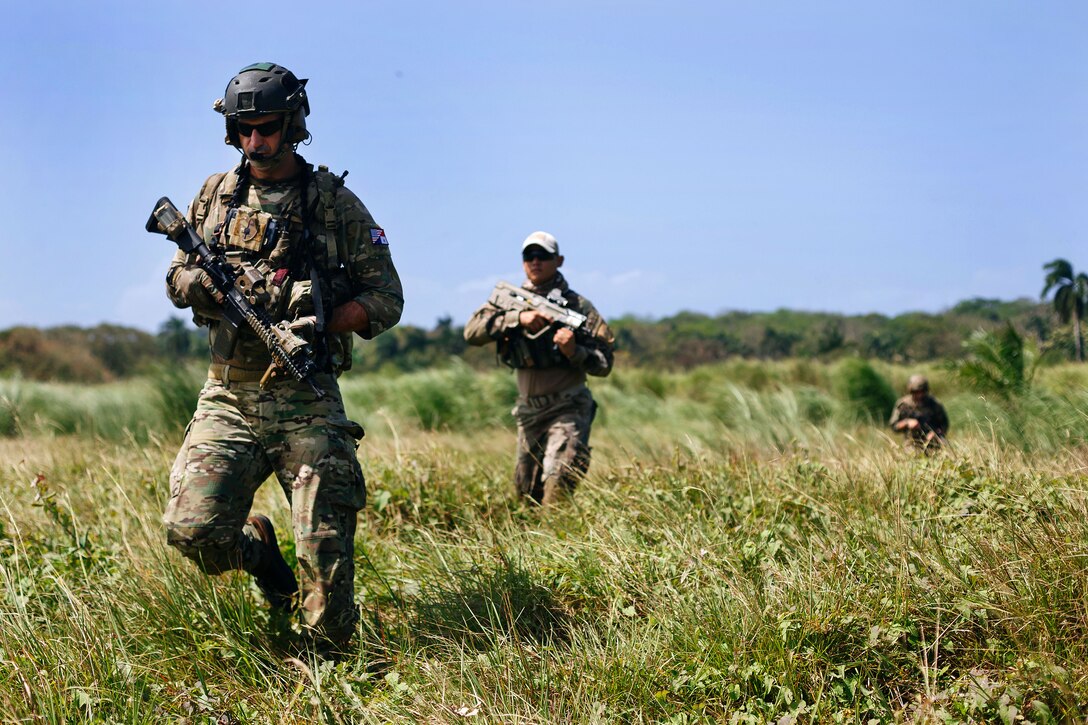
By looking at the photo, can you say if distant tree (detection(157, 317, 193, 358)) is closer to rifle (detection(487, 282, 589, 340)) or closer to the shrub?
the shrub

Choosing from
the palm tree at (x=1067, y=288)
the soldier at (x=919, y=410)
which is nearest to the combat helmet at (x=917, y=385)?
the soldier at (x=919, y=410)

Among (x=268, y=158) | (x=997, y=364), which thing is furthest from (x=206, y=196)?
(x=997, y=364)

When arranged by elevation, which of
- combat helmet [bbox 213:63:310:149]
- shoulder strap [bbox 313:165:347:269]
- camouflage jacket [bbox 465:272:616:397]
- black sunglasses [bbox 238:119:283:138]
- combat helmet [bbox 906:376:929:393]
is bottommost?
combat helmet [bbox 906:376:929:393]

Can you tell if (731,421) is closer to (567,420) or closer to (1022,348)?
(1022,348)

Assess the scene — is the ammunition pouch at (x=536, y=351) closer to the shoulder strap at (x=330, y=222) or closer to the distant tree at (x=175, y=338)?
the shoulder strap at (x=330, y=222)

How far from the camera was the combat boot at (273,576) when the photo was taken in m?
4.04

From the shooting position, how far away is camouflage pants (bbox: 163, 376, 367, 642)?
366 centimetres

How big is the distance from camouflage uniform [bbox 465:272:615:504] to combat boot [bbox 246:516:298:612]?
1.99m

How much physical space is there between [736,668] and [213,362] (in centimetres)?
227

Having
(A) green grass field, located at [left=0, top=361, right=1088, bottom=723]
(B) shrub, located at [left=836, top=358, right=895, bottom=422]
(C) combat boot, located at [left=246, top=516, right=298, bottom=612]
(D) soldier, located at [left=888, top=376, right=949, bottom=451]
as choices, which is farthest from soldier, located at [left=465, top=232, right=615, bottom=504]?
(B) shrub, located at [left=836, top=358, right=895, bottom=422]

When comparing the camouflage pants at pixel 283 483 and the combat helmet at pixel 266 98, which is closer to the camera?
the camouflage pants at pixel 283 483

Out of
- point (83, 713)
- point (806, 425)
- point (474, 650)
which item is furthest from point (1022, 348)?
point (83, 713)

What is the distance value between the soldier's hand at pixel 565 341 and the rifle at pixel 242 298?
2.21 metres

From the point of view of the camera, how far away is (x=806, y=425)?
1038cm
